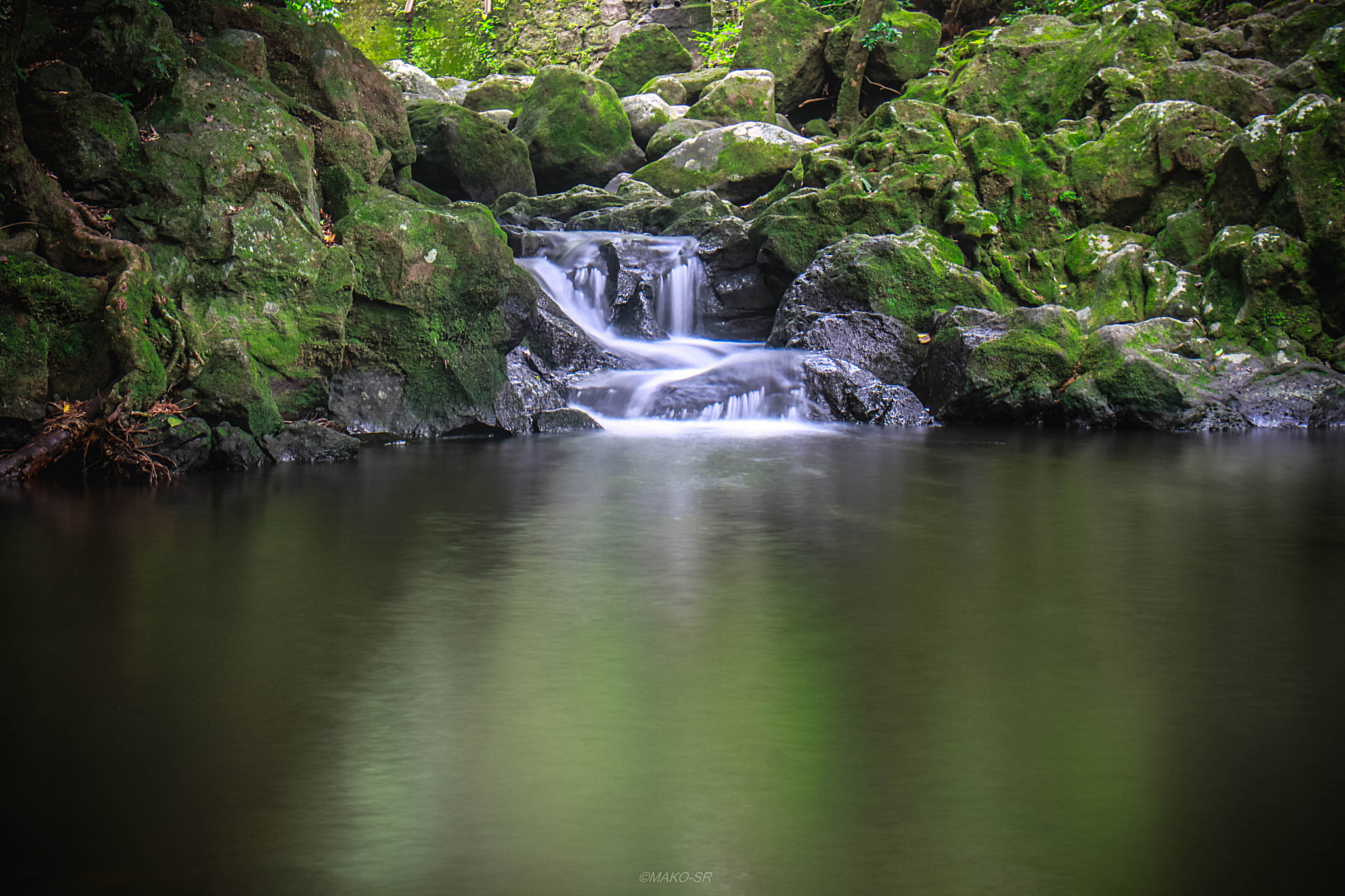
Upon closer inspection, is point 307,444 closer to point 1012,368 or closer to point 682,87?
point 1012,368

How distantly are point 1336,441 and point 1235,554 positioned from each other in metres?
6.85

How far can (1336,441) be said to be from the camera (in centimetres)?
1086

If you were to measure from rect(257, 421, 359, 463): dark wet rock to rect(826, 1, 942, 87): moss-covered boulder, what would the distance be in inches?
709

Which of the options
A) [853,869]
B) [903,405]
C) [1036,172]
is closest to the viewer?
[853,869]

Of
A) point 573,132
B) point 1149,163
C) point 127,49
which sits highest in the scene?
point 573,132

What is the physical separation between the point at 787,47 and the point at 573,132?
7.69 m

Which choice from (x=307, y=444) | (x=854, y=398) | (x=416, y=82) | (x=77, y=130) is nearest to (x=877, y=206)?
(x=854, y=398)

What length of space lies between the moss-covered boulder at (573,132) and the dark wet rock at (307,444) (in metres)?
12.9

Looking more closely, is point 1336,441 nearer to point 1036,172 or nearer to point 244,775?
point 1036,172

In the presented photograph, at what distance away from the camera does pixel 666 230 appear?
17.8m

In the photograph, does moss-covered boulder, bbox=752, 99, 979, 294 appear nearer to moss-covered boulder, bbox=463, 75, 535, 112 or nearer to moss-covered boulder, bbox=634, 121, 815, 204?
moss-covered boulder, bbox=634, 121, 815, 204

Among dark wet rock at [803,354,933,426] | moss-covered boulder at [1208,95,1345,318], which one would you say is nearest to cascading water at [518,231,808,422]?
dark wet rock at [803,354,933,426]

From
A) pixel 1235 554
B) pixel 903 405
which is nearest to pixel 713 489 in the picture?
pixel 1235 554

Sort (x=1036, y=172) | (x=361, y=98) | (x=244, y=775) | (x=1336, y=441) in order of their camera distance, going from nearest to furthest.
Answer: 1. (x=244, y=775)
2. (x=1336, y=441)
3. (x=361, y=98)
4. (x=1036, y=172)
